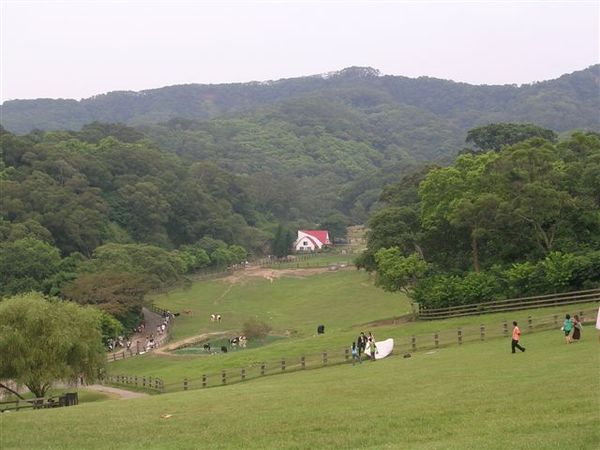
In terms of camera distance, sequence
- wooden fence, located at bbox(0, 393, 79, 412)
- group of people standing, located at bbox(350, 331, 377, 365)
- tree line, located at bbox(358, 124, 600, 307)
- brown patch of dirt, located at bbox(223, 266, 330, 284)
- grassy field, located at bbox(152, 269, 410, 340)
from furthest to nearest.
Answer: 1. brown patch of dirt, located at bbox(223, 266, 330, 284)
2. grassy field, located at bbox(152, 269, 410, 340)
3. tree line, located at bbox(358, 124, 600, 307)
4. group of people standing, located at bbox(350, 331, 377, 365)
5. wooden fence, located at bbox(0, 393, 79, 412)

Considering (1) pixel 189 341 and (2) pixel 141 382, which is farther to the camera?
(1) pixel 189 341

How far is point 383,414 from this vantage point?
16125 mm

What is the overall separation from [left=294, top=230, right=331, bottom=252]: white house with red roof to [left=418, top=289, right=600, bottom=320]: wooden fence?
3709 inches

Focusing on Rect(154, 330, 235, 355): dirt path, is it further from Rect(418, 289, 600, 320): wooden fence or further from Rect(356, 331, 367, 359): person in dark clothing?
Rect(356, 331, 367, 359): person in dark clothing

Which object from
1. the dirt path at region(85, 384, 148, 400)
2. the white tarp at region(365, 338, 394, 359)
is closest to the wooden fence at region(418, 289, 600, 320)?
the white tarp at region(365, 338, 394, 359)

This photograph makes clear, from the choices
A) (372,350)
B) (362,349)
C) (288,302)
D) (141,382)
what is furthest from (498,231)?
(288,302)

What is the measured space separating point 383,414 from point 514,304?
25.5 m

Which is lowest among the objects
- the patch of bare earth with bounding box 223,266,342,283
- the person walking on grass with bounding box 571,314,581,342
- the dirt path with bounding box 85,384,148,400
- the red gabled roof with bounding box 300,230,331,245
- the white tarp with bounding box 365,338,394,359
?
the patch of bare earth with bounding box 223,266,342,283

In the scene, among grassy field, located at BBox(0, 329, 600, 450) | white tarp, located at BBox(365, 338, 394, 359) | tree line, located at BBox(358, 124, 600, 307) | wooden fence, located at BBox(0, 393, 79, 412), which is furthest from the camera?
tree line, located at BBox(358, 124, 600, 307)

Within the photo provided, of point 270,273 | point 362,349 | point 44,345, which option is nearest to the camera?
point 362,349

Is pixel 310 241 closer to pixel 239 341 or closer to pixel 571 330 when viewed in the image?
pixel 239 341

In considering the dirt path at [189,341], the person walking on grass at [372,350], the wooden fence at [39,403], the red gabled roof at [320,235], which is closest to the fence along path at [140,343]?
the dirt path at [189,341]

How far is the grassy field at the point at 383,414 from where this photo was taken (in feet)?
44.4

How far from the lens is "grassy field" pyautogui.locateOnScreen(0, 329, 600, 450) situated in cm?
1354
